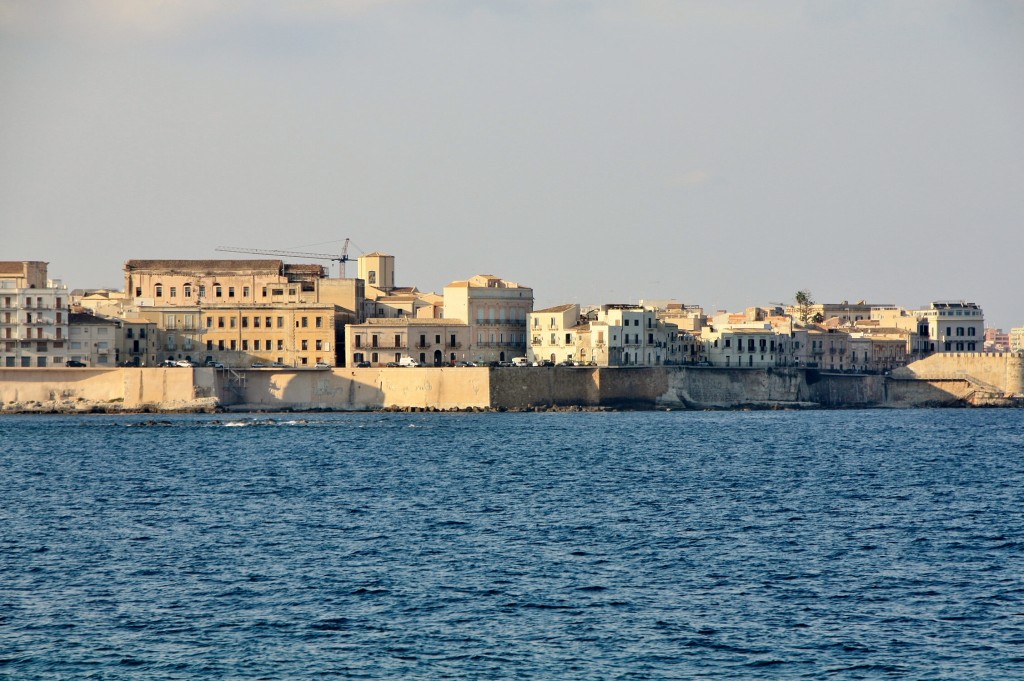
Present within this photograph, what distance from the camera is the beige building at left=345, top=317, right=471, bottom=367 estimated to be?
10319 cm

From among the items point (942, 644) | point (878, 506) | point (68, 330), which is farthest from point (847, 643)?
point (68, 330)

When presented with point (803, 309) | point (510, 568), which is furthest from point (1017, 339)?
point (510, 568)

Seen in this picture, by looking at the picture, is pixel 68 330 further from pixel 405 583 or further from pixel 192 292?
pixel 405 583

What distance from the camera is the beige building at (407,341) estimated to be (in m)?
103

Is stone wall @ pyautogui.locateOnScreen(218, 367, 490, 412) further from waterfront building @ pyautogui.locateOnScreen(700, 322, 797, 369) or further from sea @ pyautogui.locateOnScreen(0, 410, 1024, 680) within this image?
sea @ pyautogui.locateOnScreen(0, 410, 1024, 680)

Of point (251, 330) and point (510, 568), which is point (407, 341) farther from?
point (510, 568)

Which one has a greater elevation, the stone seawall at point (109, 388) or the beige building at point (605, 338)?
the beige building at point (605, 338)

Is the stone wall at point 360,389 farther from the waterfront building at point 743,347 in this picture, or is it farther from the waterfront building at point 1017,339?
the waterfront building at point 1017,339

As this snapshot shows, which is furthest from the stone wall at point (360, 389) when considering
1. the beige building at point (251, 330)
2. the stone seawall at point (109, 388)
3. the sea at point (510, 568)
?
the sea at point (510, 568)

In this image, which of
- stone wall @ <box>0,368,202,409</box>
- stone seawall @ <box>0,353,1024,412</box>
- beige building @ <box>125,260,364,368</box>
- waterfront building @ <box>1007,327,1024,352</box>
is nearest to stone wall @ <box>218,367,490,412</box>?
stone seawall @ <box>0,353,1024,412</box>

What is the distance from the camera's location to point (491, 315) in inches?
4333

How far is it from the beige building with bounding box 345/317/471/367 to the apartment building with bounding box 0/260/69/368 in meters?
19.6

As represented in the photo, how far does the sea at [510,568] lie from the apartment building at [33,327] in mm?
43379

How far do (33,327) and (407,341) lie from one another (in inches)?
1006
